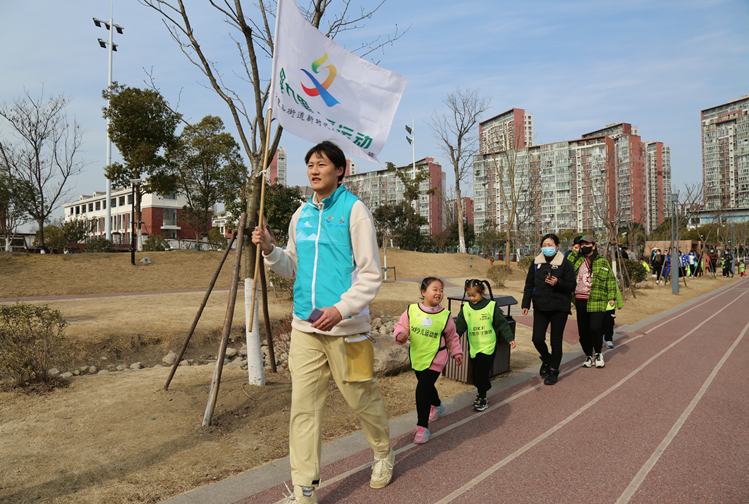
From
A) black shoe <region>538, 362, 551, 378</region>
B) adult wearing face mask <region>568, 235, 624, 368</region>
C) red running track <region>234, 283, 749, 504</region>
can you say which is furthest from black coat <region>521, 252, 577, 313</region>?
adult wearing face mask <region>568, 235, 624, 368</region>

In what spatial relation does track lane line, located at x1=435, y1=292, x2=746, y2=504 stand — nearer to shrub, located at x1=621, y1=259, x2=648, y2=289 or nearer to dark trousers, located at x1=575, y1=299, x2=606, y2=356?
dark trousers, located at x1=575, y1=299, x2=606, y2=356

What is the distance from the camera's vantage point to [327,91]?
13.4 ft

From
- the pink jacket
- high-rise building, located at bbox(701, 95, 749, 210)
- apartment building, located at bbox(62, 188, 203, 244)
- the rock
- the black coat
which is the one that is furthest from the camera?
high-rise building, located at bbox(701, 95, 749, 210)

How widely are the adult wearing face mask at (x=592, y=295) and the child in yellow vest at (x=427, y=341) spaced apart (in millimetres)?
3801

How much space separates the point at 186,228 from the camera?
240 feet

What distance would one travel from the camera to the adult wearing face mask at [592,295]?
7.18m

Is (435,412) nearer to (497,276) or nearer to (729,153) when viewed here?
(497,276)

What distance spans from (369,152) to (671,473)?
339 cm

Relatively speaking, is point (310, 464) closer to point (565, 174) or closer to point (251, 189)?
point (251, 189)

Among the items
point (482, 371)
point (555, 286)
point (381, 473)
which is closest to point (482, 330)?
point (482, 371)

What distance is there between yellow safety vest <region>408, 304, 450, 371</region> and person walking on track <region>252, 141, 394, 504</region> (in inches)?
46.5

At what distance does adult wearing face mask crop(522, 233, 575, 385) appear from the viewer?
6.12 meters

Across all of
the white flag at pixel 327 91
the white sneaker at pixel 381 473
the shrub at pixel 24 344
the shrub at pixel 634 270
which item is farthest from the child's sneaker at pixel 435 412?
the shrub at pixel 634 270

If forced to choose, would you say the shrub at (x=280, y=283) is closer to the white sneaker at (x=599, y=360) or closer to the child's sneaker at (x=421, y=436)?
the white sneaker at (x=599, y=360)
